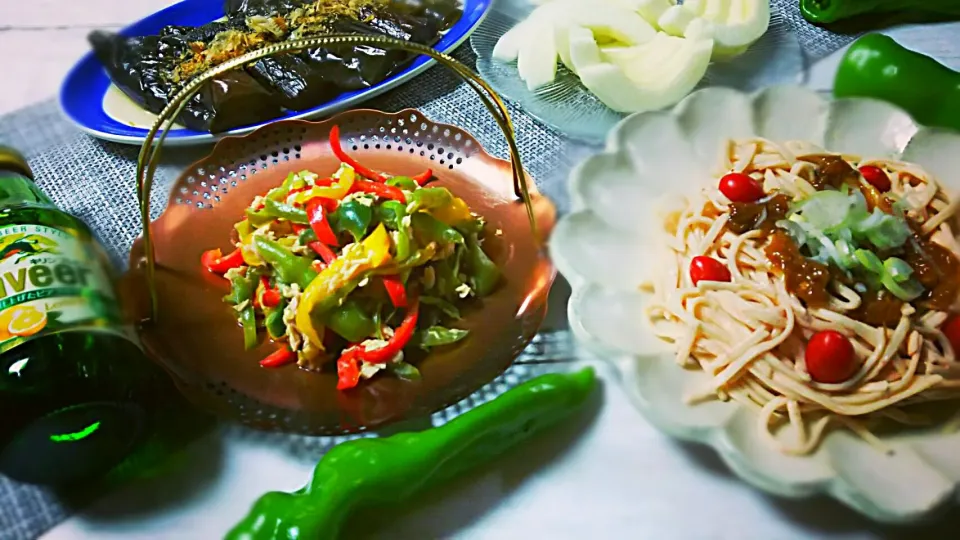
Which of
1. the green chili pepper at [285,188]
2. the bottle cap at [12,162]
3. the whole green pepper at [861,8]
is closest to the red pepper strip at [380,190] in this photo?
the green chili pepper at [285,188]

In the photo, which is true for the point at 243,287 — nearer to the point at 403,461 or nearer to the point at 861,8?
the point at 403,461

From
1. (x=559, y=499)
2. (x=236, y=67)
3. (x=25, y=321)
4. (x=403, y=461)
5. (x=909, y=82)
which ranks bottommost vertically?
(x=559, y=499)

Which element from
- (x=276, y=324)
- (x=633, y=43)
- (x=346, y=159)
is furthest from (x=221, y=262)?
(x=633, y=43)

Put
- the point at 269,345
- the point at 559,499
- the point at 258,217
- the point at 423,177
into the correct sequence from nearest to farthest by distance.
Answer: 1. the point at 559,499
2. the point at 269,345
3. the point at 258,217
4. the point at 423,177

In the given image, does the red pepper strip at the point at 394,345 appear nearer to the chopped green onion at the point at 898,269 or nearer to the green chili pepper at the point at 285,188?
Answer: the green chili pepper at the point at 285,188

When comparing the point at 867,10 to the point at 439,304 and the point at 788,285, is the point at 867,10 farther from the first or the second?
the point at 439,304
